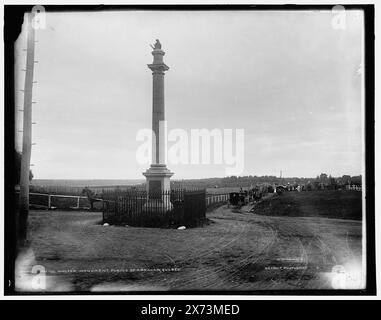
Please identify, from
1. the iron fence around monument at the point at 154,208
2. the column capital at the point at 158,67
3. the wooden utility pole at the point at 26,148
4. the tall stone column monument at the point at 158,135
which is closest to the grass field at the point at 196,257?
the wooden utility pole at the point at 26,148

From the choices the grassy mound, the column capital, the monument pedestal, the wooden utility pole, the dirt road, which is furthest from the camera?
the monument pedestal

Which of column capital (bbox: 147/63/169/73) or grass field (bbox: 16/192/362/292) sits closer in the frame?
grass field (bbox: 16/192/362/292)

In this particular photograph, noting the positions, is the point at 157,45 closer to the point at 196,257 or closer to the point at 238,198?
the point at 238,198

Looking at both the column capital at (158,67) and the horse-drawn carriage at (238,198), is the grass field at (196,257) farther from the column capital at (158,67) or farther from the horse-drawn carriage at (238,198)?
the column capital at (158,67)

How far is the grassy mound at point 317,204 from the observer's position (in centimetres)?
417

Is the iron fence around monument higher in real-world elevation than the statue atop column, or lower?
lower

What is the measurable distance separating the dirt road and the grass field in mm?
12

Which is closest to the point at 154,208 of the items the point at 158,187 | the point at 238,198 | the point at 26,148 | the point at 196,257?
the point at 158,187

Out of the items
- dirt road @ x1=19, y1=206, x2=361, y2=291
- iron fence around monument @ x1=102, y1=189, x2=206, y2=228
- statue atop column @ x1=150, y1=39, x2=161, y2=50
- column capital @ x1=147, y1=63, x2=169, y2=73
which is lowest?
dirt road @ x1=19, y1=206, x2=361, y2=291

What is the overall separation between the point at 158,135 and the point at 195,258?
1686mm

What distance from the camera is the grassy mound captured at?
417 centimetres

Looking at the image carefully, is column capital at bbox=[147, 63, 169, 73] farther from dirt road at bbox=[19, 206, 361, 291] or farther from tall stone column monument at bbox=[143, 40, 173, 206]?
dirt road at bbox=[19, 206, 361, 291]

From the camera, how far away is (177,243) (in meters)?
4.31

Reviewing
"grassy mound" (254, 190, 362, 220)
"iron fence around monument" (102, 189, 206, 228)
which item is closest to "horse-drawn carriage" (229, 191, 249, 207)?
"grassy mound" (254, 190, 362, 220)
